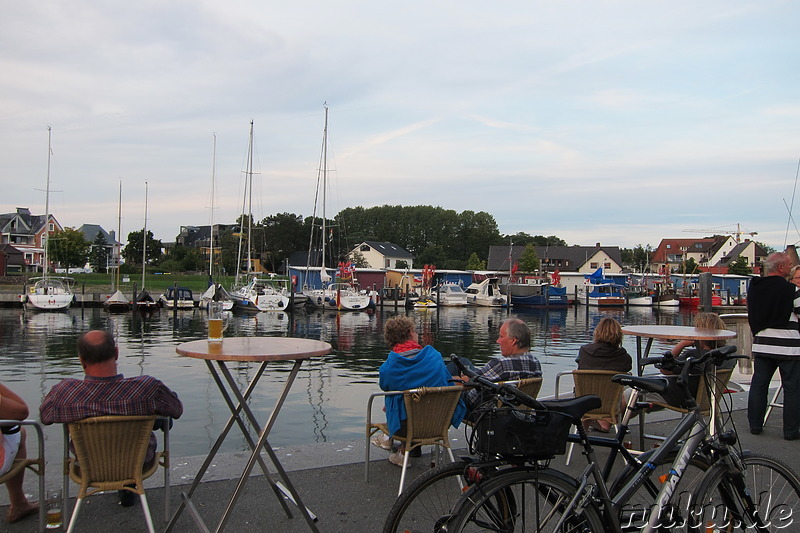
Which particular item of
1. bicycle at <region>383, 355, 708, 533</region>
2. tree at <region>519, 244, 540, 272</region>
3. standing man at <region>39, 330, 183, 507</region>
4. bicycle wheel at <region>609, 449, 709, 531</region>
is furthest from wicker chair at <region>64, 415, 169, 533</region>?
tree at <region>519, 244, 540, 272</region>

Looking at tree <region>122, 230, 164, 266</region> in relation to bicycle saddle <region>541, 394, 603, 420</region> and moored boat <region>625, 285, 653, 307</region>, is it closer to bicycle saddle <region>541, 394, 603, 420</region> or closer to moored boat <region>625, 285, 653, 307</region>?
moored boat <region>625, 285, 653, 307</region>

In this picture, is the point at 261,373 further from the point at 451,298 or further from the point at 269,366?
the point at 451,298

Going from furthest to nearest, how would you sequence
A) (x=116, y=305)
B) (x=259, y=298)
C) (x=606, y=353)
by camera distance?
1. (x=259, y=298)
2. (x=116, y=305)
3. (x=606, y=353)

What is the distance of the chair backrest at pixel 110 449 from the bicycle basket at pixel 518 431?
5.94ft

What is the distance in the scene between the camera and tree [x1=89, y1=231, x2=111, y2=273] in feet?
302

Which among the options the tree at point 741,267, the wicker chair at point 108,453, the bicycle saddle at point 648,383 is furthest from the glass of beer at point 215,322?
the tree at point 741,267

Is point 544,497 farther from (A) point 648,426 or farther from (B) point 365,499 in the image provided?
(A) point 648,426

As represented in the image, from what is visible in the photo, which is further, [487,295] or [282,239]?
[282,239]

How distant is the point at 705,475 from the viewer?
301 centimetres

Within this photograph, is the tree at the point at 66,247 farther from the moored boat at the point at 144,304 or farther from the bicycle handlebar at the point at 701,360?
the bicycle handlebar at the point at 701,360

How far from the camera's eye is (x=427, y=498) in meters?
2.74

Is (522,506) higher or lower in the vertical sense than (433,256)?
lower

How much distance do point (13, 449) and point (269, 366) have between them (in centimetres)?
1608

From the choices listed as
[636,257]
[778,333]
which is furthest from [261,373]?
[636,257]
